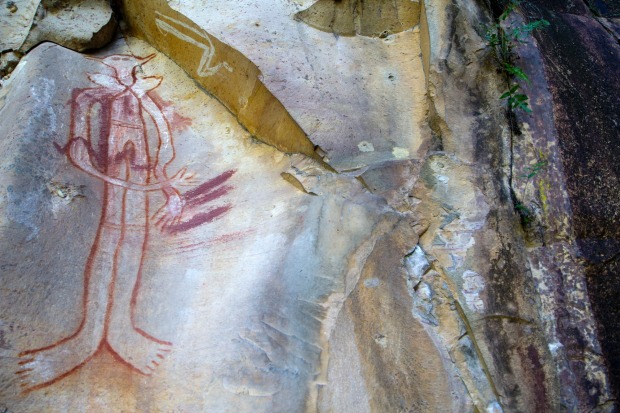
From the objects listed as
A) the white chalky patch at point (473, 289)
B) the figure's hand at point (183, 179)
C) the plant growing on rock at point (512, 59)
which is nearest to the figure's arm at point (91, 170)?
the figure's hand at point (183, 179)

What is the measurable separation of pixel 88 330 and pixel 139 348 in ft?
0.68

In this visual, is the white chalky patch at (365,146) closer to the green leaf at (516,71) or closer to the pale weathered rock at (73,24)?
the green leaf at (516,71)

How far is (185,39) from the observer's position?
3068 millimetres

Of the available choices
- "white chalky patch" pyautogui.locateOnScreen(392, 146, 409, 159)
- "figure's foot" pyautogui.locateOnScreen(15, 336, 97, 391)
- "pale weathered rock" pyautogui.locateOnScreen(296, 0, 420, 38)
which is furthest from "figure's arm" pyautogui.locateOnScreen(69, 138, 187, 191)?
"pale weathered rock" pyautogui.locateOnScreen(296, 0, 420, 38)

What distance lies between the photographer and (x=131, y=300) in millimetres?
2199

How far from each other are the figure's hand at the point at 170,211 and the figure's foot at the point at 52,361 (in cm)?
62

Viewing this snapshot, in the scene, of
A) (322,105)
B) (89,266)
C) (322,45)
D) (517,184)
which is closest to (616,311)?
(517,184)

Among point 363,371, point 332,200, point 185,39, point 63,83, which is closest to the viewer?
point 363,371

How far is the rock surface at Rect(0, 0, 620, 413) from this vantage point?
6.57 ft

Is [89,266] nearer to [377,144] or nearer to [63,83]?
[63,83]

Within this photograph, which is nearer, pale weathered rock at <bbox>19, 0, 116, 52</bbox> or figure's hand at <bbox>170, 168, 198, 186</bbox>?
figure's hand at <bbox>170, 168, 198, 186</bbox>

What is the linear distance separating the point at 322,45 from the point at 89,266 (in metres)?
1.63

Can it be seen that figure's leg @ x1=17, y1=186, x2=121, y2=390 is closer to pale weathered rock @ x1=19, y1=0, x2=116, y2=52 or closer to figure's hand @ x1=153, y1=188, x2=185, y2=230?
figure's hand @ x1=153, y1=188, x2=185, y2=230

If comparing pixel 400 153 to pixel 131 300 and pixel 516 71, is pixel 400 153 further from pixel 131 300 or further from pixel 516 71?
pixel 131 300
